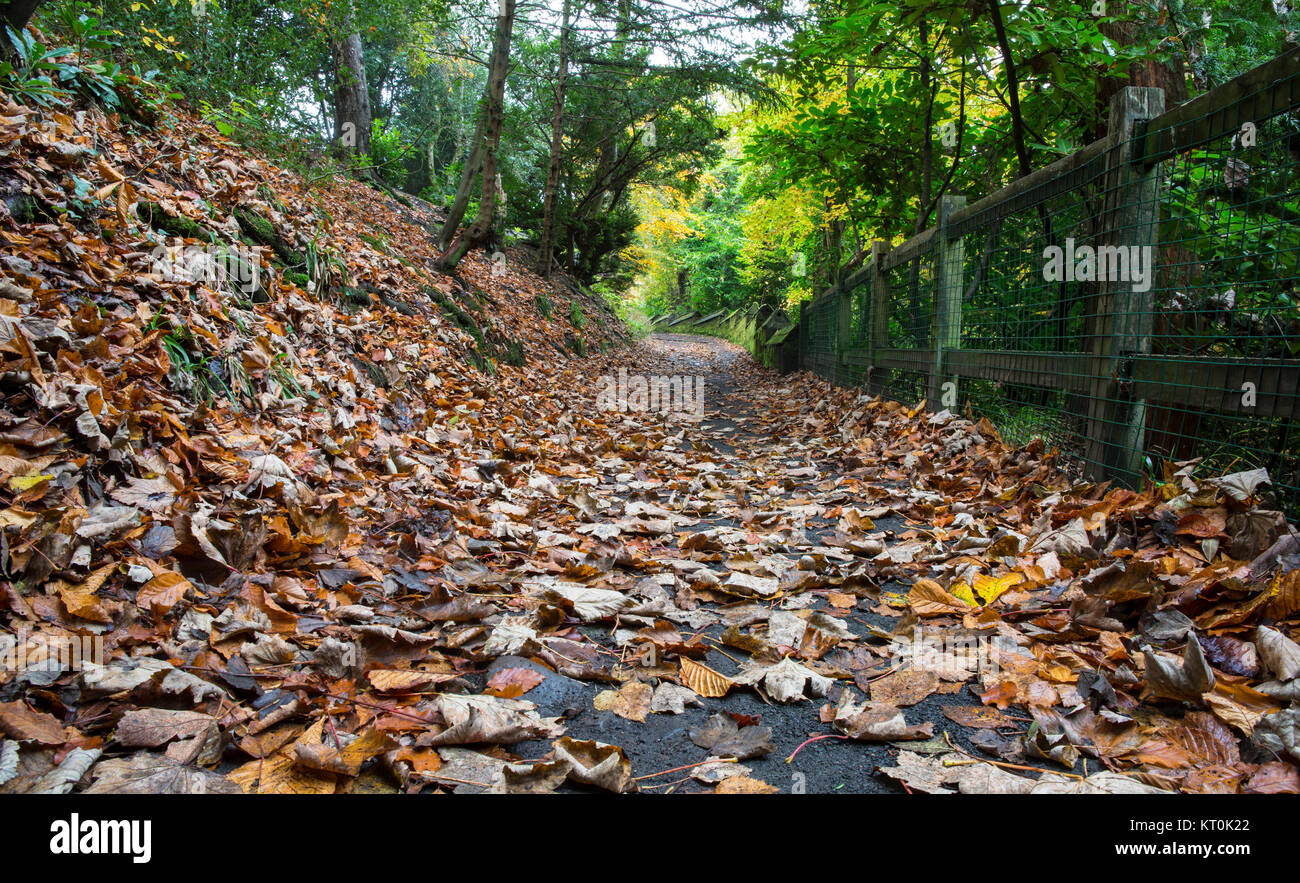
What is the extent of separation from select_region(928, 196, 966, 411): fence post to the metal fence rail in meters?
0.01

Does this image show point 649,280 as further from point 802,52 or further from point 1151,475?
point 1151,475

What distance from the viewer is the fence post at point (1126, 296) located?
2904mm

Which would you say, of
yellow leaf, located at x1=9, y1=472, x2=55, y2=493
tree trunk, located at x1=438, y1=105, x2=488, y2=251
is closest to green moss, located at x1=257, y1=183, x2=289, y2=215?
tree trunk, located at x1=438, y1=105, x2=488, y2=251

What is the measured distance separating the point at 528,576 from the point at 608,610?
0.49m

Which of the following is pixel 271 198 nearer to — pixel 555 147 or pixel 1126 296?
pixel 1126 296

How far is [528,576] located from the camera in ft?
8.80

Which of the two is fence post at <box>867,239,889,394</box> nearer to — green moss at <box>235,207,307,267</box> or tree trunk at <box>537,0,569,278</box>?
green moss at <box>235,207,307,267</box>

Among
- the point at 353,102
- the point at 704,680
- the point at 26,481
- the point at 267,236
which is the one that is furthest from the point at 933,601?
the point at 353,102

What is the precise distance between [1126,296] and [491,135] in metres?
6.86

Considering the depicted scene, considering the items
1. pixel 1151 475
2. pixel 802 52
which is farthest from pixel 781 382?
pixel 1151 475

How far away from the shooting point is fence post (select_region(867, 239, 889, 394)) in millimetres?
6887

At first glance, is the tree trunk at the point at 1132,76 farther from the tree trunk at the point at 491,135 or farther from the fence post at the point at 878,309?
the tree trunk at the point at 491,135

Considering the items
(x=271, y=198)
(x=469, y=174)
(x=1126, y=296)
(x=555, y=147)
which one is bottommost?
(x=1126, y=296)

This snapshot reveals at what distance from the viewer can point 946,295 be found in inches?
207
